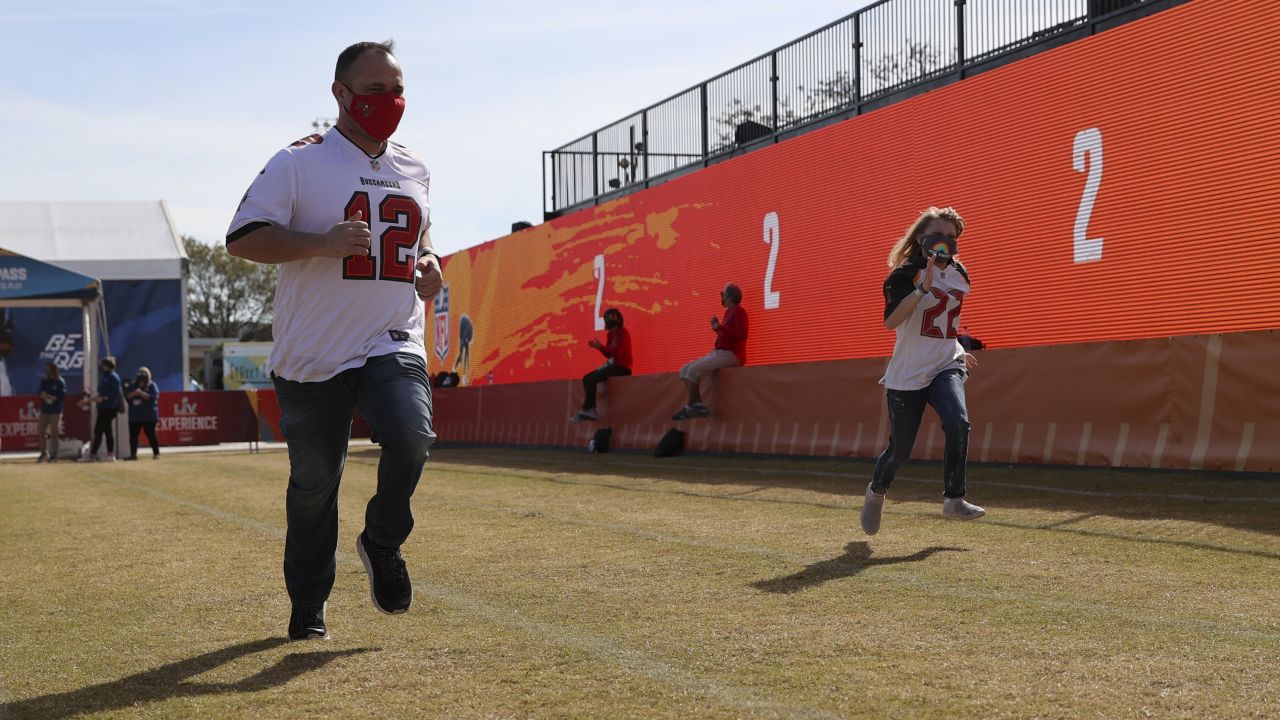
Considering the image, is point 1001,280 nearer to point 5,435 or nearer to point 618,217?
point 618,217

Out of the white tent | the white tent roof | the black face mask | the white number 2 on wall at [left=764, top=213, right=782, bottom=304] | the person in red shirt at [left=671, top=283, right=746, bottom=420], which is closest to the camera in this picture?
the black face mask

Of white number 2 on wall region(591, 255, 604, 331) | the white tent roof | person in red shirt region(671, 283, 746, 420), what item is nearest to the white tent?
the white tent roof

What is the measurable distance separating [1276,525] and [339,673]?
229 inches

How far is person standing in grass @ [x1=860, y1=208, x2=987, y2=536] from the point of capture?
7.25 metres

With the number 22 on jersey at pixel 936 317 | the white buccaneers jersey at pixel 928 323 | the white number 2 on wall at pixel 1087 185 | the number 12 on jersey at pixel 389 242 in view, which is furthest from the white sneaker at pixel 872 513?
the white number 2 on wall at pixel 1087 185

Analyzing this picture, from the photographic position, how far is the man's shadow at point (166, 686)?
3820 millimetres

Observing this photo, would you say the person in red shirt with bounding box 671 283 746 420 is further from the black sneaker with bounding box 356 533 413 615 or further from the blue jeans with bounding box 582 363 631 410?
the black sneaker with bounding box 356 533 413 615

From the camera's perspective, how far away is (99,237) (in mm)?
35562

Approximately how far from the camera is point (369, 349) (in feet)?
14.9

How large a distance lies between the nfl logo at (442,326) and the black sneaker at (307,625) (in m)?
31.0

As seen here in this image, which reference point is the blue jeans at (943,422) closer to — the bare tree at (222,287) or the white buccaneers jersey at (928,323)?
the white buccaneers jersey at (928,323)

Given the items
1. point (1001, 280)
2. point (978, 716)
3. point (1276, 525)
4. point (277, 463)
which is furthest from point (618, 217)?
point (978, 716)

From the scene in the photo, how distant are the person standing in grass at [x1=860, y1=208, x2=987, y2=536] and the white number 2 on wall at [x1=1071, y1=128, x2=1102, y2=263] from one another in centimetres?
792

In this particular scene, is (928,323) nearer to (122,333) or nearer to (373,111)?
(373,111)
